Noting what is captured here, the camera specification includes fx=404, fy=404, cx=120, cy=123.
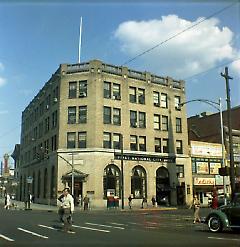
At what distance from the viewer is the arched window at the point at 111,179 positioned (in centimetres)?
4909

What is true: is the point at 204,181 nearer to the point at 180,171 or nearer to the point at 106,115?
the point at 180,171

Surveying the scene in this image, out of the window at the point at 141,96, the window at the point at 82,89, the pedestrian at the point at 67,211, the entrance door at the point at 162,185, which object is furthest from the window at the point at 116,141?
the pedestrian at the point at 67,211

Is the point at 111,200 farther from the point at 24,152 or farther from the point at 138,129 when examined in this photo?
the point at 24,152

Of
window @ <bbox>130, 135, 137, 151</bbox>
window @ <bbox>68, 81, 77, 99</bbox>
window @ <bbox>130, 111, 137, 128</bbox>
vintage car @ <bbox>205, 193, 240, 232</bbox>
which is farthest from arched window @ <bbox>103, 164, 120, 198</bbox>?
vintage car @ <bbox>205, 193, 240, 232</bbox>

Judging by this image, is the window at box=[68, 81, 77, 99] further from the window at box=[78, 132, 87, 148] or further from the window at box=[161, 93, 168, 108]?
the window at box=[161, 93, 168, 108]

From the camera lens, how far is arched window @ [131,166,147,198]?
2016 inches

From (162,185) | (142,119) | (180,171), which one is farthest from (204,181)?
(142,119)

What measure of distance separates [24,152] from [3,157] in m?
32.9

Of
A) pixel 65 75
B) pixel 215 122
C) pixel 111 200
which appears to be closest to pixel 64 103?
pixel 65 75

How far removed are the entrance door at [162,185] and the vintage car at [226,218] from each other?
36.4 m

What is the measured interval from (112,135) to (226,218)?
3493 centimetres

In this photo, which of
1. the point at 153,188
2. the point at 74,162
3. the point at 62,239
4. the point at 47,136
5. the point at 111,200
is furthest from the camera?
the point at 47,136

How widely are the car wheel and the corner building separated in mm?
29436

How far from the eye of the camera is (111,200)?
4344 centimetres
